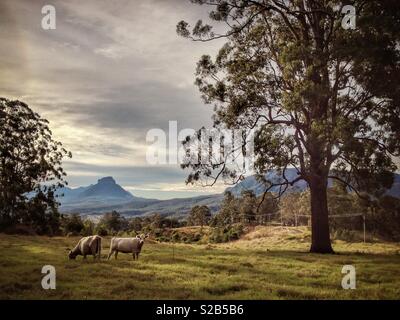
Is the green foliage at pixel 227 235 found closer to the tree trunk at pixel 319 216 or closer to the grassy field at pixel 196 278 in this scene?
the tree trunk at pixel 319 216

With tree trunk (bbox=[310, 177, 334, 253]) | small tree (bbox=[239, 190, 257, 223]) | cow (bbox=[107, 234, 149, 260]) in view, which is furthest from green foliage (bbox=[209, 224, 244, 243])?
cow (bbox=[107, 234, 149, 260])

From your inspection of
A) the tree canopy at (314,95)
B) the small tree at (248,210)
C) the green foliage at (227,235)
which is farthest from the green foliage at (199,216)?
the tree canopy at (314,95)

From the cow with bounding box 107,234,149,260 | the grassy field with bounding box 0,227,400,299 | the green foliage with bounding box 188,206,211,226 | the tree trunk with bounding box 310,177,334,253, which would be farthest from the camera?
the green foliage with bounding box 188,206,211,226

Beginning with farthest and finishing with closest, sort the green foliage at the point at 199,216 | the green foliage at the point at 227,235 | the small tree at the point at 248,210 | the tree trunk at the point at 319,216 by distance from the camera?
the green foliage at the point at 199,216
the small tree at the point at 248,210
the green foliage at the point at 227,235
the tree trunk at the point at 319,216

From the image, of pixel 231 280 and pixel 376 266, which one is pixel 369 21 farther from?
pixel 231 280

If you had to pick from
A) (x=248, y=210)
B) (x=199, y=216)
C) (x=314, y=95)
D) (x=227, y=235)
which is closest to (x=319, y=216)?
(x=314, y=95)

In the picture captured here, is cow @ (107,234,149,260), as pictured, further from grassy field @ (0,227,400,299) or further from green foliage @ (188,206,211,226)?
green foliage @ (188,206,211,226)

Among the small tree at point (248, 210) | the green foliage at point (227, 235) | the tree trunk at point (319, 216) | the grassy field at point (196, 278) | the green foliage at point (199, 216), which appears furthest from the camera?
the green foliage at point (199, 216)

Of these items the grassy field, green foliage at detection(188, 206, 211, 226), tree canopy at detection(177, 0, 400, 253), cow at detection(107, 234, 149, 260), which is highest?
tree canopy at detection(177, 0, 400, 253)

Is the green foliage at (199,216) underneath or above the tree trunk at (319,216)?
underneath

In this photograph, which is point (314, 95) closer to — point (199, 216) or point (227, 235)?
point (227, 235)

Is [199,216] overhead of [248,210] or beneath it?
beneath
